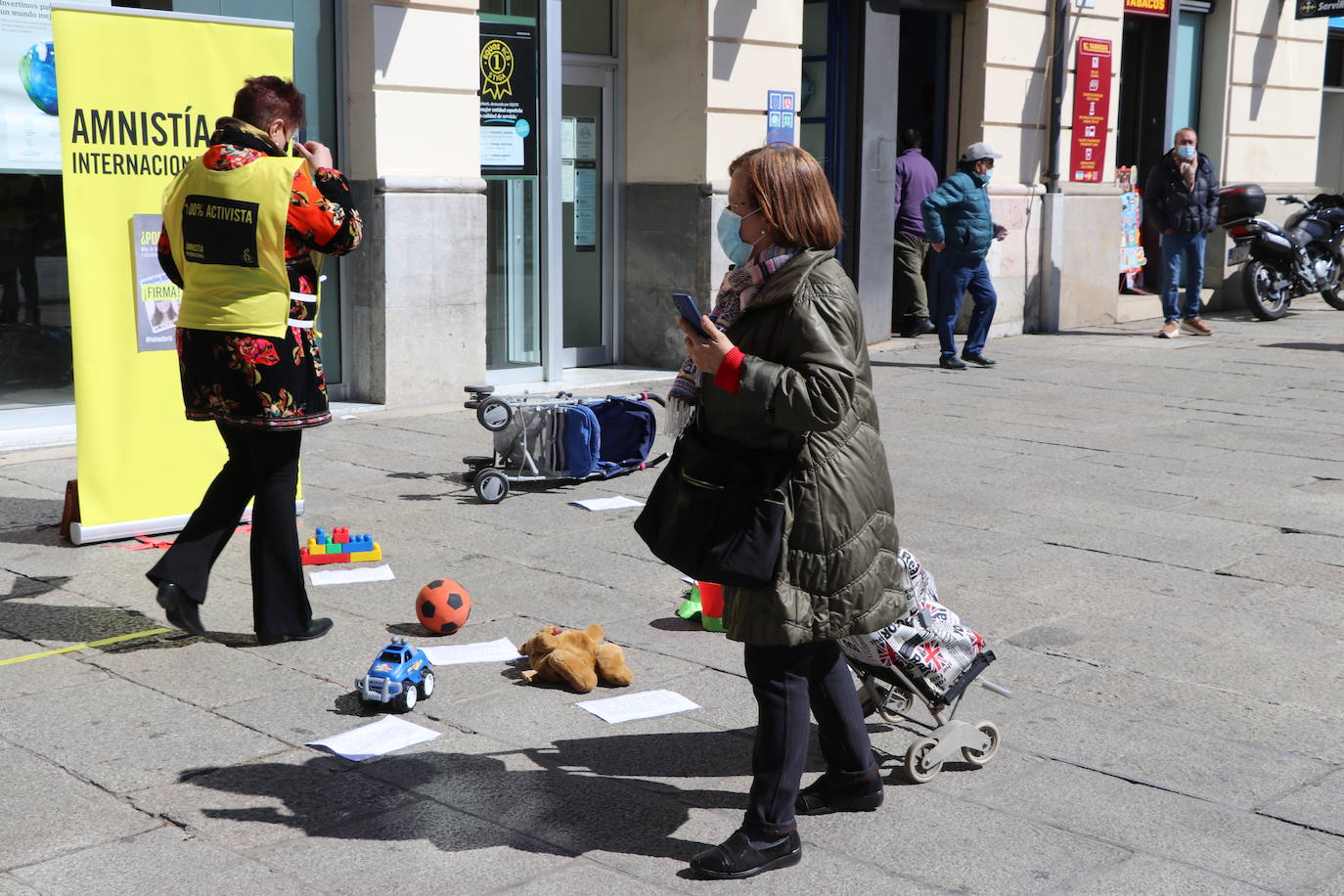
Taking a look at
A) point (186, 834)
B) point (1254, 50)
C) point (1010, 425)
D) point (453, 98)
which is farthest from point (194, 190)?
point (1254, 50)

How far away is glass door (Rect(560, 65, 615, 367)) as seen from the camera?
1191 centimetres

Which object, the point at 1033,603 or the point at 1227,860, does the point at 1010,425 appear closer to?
the point at 1033,603

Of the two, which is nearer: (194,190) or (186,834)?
(186,834)

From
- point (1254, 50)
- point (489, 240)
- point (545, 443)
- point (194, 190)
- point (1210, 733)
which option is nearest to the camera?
point (1210, 733)

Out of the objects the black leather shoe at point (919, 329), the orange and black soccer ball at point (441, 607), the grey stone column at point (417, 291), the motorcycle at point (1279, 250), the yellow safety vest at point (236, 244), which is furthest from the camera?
the motorcycle at point (1279, 250)

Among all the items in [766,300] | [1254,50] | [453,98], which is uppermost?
[1254,50]

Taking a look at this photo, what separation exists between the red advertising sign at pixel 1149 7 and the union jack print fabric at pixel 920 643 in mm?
13135

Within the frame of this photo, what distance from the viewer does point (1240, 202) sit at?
15523 millimetres

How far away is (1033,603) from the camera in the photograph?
5.68 meters

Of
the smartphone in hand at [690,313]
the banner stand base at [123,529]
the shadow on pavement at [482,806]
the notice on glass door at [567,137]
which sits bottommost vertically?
the shadow on pavement at [482,806]

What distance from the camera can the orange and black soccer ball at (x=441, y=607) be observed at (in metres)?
5.18

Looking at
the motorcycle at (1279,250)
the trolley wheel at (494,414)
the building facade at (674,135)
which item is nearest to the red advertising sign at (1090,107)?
the building facade at (674,135)

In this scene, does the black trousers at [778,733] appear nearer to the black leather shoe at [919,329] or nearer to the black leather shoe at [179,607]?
the black leather shoe at [179,607]

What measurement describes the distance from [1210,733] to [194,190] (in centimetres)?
357
